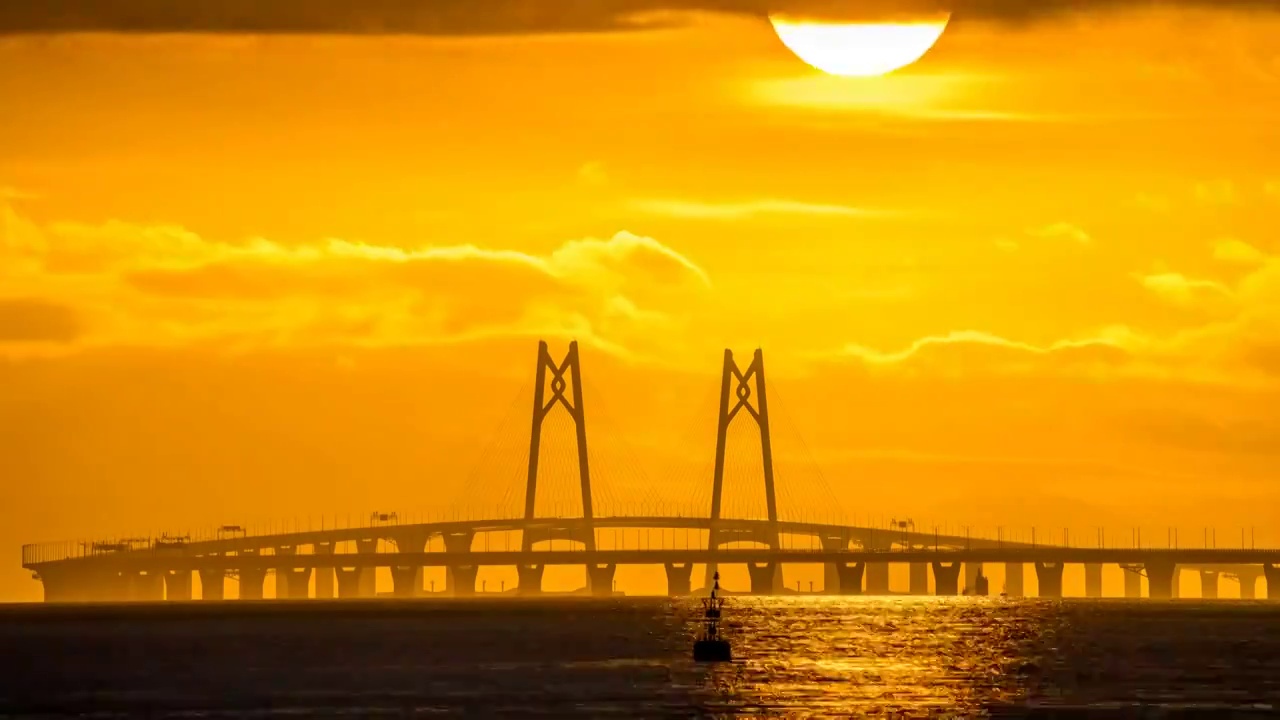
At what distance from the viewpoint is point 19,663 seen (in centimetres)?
12950

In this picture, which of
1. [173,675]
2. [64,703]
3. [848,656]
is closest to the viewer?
[64,703]

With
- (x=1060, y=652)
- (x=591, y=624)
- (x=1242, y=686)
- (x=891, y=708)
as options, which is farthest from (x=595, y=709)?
(x=591, y=624)

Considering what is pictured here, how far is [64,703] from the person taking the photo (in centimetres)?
9600

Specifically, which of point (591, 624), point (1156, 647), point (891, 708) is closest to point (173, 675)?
point (891, 708)

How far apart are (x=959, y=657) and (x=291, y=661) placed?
88.6ft

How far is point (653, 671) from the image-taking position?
110 m

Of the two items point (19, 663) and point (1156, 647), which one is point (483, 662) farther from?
point (1156, 647)

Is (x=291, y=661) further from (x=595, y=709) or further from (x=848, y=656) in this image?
(x=595, y=709)

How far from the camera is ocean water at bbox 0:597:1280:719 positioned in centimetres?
9025

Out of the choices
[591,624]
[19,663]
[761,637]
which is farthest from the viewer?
[591,624]

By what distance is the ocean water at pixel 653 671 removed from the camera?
90.2 m

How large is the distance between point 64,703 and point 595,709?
18308 millimetres

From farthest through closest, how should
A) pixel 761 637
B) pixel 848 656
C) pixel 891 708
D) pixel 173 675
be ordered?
1. pixel 761 637
2. pixel 848 656
3. pixel 173 675
4. pixel 891 708

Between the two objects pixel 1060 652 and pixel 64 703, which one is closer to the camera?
pixel 64 703
